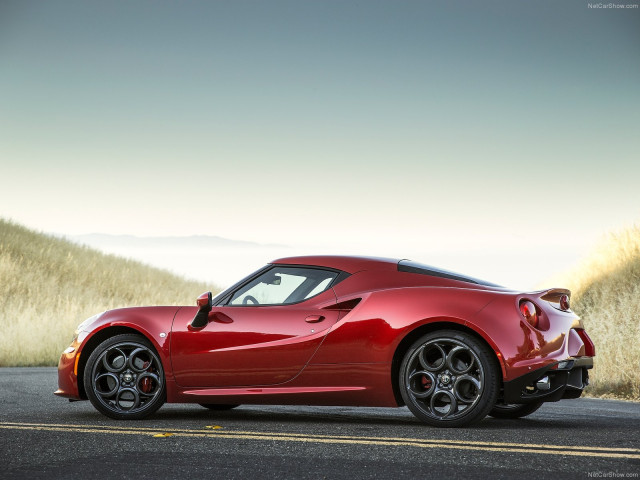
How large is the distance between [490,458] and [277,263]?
2.82 metres

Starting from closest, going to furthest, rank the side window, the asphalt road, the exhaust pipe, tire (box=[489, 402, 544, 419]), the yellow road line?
1. the asphalt road
2. the yellow road line
3. the exhaust pipe
4. the side window
5. tire (box=[489, 402, 544, 419])

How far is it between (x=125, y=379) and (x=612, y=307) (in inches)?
409

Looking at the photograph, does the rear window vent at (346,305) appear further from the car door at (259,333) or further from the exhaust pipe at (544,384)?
the exhaust pipe at (544,384)

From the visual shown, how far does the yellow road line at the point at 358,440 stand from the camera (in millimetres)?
5234

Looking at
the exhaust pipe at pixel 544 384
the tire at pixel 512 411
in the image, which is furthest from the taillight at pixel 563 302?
the tire at pixel 512 411

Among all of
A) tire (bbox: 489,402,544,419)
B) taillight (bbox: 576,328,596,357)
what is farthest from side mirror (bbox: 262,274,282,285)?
taillight (bbox: 576,328,596,357)

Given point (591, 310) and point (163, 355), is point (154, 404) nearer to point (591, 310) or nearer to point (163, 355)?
point (163, 355)

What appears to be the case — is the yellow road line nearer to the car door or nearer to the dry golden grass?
the car door

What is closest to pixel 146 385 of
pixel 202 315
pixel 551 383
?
pixel 202 315

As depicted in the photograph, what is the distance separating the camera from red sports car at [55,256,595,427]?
6.26 m

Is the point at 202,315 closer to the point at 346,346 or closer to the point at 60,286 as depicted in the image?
the point at 346,346

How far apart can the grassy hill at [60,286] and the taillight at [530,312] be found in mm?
13512

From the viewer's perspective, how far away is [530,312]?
633cm

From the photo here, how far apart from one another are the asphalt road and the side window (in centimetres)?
100
